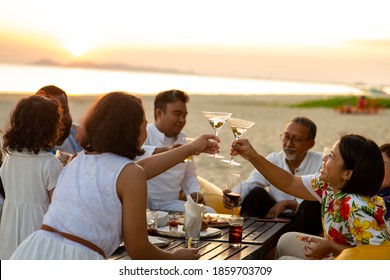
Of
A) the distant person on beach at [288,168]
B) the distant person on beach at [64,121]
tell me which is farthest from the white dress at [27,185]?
the distant person on beach at [288,168]

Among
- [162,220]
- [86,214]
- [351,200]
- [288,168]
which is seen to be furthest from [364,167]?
[288,168]

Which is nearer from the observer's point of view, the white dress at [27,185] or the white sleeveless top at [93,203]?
the white sleeveless top at [93,203]

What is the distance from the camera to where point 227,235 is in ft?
13.6

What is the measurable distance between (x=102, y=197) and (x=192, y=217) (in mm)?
1013

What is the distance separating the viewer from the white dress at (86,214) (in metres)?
2.93

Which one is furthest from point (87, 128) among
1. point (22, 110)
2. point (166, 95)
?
point (166, 95)

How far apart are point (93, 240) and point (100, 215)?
0.39 ft

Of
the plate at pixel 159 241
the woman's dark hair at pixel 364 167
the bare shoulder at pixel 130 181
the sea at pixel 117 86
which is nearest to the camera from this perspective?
the bare shoulder at pixel 130 181

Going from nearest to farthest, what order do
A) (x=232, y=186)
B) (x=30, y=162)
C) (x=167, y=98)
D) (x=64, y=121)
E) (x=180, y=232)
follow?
(x=30, y=162) → (x=180, y=232) → (x=232, y=186) → (x=64, y=121) → (x=167, y=98)

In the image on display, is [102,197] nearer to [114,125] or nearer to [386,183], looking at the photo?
[114,125]

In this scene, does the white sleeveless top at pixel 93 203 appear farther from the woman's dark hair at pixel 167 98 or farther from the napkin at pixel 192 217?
the woman's dark hair at pixel 167 98

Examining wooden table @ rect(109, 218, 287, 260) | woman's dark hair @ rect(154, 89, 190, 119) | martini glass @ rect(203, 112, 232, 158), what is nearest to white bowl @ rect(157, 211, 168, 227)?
wooden table @ rect(109, 218, 287, 260)

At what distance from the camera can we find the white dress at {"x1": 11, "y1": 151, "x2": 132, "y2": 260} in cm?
293

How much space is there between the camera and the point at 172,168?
6.04 m
